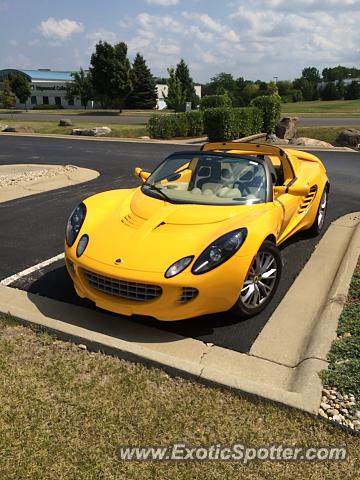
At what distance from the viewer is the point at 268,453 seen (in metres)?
2.31

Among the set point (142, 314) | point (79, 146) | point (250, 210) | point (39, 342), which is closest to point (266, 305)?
point (250, 210)

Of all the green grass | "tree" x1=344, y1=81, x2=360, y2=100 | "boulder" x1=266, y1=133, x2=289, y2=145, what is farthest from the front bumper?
"tree" x1=344, y1=81, x2=360, y2=100

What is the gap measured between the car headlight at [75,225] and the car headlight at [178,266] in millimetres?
1031

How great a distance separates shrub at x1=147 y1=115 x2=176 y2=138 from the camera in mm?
20203

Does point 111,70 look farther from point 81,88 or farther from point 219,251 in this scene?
point 219,251

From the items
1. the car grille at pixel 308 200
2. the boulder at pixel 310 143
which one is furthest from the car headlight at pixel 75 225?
the boulder at pixel 310 143

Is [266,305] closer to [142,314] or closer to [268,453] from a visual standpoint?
[142,314]

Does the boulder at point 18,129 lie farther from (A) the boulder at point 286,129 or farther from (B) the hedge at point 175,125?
(A) the boulder at point 286,129

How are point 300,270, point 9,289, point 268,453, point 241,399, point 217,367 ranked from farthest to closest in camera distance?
point 300,270 < point 9,289 < point 217,367 < point 241,399 < point 268,453

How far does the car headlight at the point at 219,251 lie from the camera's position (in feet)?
10.6

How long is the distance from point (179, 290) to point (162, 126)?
18.0m

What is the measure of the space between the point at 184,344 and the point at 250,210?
1391mm

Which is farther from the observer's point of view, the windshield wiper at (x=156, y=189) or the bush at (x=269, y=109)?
the bush at (x=269, y=109)

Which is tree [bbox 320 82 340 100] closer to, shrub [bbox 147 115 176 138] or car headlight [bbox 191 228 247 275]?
shrub [bbox 147 115 176 138]
